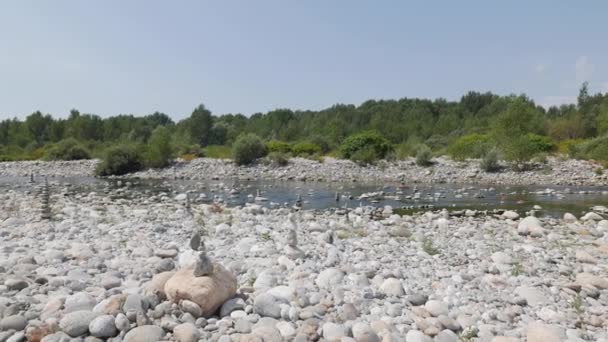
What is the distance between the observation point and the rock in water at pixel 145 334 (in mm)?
3211

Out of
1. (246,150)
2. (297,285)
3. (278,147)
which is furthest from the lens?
(278,147)

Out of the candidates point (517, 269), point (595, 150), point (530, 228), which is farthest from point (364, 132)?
point (517, 269)

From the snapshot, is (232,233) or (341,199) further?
(341,199)

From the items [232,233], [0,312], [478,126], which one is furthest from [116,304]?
[478,126]

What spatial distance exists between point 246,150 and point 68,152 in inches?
870

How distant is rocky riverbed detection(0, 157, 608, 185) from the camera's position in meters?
23.6

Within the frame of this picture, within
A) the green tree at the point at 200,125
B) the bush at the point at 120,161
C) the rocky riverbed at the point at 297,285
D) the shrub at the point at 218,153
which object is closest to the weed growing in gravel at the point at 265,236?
the rocky riverbed at the point at 297,285

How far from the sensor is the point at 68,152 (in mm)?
42219

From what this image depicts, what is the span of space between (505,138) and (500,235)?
77.3 ft

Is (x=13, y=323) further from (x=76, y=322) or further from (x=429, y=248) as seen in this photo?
(x=429, y=248)

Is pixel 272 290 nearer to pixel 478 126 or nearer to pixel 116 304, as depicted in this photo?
pixel 116 304

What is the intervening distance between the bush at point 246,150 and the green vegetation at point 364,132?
1.54 m

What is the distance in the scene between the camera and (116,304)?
12.2ft

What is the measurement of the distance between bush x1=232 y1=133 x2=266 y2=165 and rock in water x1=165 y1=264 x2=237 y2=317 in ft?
97.8
